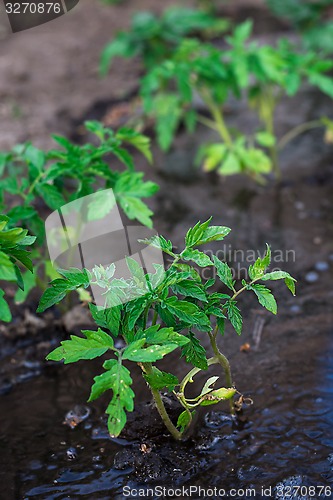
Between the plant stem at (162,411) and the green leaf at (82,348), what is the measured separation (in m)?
0.16

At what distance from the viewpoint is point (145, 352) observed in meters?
1.62

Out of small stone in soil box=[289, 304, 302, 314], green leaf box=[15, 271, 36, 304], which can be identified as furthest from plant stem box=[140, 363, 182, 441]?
small stone in soil box=[289, 304, 302, 314]

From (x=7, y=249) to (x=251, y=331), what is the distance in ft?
4.17

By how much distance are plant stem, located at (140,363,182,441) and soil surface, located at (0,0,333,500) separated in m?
0.06

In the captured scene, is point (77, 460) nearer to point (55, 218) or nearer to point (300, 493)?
point (300, 493)

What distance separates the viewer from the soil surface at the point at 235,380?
78.2 inches

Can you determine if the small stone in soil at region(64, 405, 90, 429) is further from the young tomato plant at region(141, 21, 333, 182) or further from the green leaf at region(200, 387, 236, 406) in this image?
the young tomato plant at region(141, 21, 333, 182)

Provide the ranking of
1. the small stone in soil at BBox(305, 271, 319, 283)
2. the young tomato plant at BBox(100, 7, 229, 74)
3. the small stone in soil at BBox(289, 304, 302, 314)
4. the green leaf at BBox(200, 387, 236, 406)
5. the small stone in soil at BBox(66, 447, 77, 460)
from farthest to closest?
the young tomato plant at BBox(100, 7, 229, 74) < the small stone in soil at BBox(305, 271, 319, 283) < the small stone in soil at BBox(289, 304, 302, 314) < the small stone in soil at BBox(66, 447, 77, 460) < the green leaf at BBox(200, 387, 236, 406)

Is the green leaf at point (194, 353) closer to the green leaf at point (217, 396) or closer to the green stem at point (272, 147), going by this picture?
the green leaf at point (217, 396)

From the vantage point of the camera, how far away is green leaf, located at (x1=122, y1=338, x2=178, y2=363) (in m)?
1.61

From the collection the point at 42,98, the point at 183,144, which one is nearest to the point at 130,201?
the point at 183,144

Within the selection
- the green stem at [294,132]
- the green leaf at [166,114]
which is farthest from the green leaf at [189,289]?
the green stem at [294,132]

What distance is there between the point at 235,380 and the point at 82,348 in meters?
0.84

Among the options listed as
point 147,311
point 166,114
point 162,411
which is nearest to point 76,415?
point 162,411
